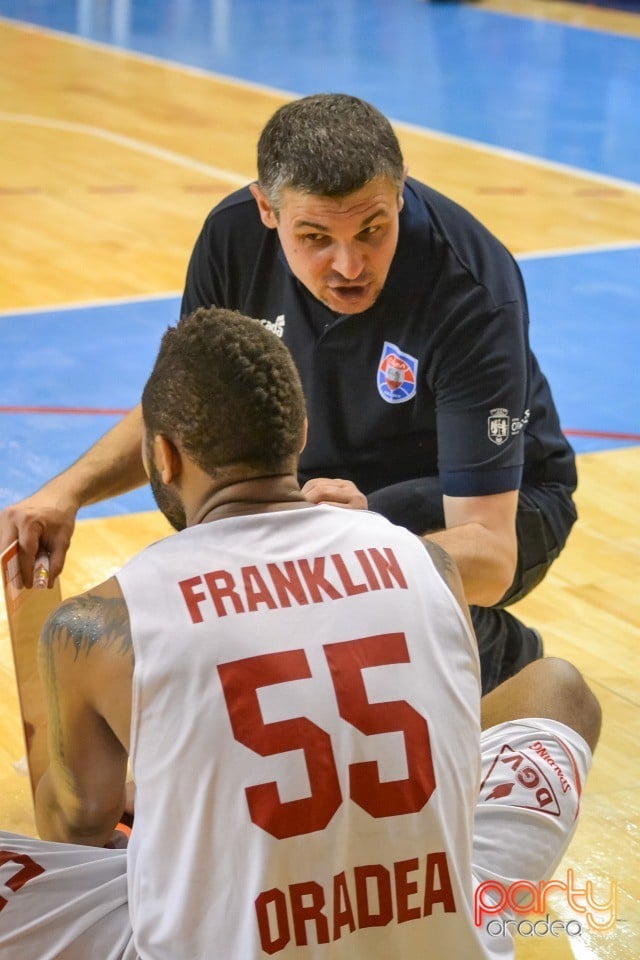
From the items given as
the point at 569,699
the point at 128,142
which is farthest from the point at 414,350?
the point at 128,142

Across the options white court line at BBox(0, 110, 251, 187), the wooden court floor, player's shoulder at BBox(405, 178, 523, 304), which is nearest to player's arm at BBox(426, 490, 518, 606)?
player's shoulder at BBox(405, 178, 523, 304)

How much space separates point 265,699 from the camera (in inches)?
79.3

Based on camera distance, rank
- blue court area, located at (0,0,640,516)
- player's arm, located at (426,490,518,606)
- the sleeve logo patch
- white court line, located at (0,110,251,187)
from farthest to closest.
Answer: white court line, located at (0,110,251,187) → blue court area, located at (0,0,640,516) → the sleeve logo patch → player's arm, located at (426,490,518,606)

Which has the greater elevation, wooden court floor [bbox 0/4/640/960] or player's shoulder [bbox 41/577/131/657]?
player's shoulder [bbox 41/577/131/657]

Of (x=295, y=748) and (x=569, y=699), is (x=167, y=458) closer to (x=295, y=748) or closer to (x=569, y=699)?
(x=295, y=748)

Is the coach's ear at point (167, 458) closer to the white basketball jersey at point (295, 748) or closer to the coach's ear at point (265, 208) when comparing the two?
the white basketball jersey at point (295, 748)

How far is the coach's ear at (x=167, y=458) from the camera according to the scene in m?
2.21

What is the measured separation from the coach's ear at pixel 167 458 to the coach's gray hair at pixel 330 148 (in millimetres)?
1020

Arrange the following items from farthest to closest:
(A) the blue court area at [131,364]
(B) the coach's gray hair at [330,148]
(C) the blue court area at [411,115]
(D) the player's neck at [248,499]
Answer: (C) the blue court area at [411,115]
(A) the blue court area at [131,364]
(B) the coach's gray hair at [330,148]
(D) the player's neck at [248,499]

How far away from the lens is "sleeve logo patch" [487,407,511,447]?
3.33 metres

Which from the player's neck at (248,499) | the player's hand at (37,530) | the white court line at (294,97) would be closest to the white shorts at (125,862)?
the player's neck at (248,499)

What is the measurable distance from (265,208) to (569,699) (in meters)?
1.27

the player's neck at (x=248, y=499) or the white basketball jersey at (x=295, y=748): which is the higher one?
the player's neck at (x=248, y=499)

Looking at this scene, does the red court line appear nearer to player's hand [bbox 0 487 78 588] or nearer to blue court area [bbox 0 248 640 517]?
blue court area [bbox 0 248 640 517]
